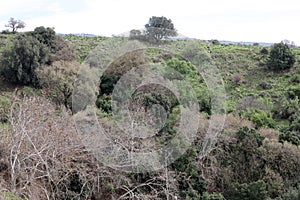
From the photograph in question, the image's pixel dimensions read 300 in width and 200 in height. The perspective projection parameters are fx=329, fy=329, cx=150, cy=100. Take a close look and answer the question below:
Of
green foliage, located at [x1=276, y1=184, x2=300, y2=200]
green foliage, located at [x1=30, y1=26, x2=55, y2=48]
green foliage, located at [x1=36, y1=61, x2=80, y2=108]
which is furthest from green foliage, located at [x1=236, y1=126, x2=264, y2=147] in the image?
green foliage, located at [x1=30, y1=26, x2=55, y2=48]

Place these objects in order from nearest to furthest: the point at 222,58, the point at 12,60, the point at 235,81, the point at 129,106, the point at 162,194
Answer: the point at 162,194 → the point at 129,106 → the point at 12,60 → the point at 235,81 → the point at 222,58

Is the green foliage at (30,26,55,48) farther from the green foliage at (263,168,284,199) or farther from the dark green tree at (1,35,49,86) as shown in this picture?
the green foliage at (263,168,284,199)

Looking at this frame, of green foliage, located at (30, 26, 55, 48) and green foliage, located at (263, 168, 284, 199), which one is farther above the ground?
green foliage, located at (30, 26, 55, 48)

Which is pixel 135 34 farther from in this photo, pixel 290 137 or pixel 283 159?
pixel 283 159

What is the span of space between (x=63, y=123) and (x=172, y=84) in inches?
169

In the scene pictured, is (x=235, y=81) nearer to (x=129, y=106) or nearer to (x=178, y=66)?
(x=178, y=66)

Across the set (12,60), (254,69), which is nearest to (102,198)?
(12,60)

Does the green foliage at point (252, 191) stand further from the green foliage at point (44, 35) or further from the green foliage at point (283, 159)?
the green foliage at point (44, 35)

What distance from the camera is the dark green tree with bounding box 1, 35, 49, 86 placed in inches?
612

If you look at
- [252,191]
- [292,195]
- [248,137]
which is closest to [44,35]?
[248,137]

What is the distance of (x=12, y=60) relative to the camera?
51.0 ft

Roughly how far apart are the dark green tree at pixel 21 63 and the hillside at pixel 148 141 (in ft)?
6.27

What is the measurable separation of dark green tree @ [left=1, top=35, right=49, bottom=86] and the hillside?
1912 millimetres

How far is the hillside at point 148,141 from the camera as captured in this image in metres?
8.47
